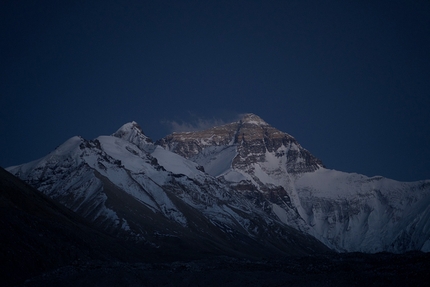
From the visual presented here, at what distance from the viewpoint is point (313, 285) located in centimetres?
5672

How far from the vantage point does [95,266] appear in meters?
67.7

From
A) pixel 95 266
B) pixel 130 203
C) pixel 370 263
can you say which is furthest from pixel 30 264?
pixel 130 203

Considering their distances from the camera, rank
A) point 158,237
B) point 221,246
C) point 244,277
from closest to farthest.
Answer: point 244,277
point 158,237
point 221,246

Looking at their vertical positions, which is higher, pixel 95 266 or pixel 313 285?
pixel 313 285

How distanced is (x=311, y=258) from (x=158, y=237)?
90.8 meters

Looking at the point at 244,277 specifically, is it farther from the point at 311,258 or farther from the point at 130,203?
the point at 130,203

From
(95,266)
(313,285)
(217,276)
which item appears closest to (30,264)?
(95,266)

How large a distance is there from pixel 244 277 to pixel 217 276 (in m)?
3.54

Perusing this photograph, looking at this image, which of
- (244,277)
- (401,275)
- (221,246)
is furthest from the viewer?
(221,246)

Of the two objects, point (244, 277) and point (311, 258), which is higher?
point (311, 258)

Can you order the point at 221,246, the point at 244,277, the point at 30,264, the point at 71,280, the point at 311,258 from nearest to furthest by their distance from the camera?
1. the point at 71,280
2. the point at 244,277
3. the point at 30,264
4. the point at 311,258
5. the point at 221,246

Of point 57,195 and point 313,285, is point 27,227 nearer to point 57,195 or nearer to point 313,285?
point 313,285

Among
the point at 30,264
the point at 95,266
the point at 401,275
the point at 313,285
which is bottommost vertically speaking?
the point at 30,264

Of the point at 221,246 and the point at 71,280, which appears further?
the point at 221,246
